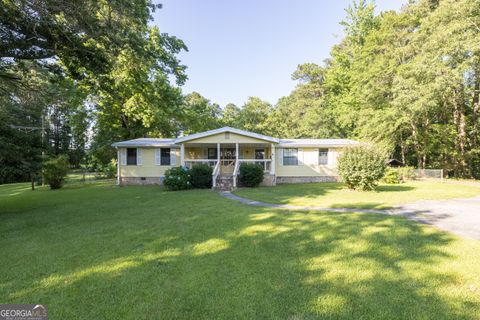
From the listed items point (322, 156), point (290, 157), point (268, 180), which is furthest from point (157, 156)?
point (322, 156)

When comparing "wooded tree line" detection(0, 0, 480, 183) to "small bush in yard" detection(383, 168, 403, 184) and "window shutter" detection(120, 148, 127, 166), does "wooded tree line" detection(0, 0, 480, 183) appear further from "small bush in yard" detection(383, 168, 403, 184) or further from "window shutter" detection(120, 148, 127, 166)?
"small bush in yard" detection(383, 168, 403, 184)

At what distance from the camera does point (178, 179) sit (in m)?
13.3

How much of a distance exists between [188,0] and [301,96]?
24743 mm

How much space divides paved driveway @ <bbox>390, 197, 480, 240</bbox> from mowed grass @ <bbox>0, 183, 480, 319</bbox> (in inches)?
29.0

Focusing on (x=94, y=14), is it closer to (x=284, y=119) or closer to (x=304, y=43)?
(x=304, y=43)

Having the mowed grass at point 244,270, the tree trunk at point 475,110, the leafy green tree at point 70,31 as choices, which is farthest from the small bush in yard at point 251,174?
the tree trunk at point 475,110

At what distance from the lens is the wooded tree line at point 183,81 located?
7684 mm

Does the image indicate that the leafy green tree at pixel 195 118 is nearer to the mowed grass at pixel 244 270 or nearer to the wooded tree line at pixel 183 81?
the wooded tree line at pixel 183 81

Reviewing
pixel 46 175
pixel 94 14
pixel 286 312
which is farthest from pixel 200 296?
pixel 46 175

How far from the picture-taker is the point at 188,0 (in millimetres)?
12359

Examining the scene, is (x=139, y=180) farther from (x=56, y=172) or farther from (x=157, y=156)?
(x=56, y=172)

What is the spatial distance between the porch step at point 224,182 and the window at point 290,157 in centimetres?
517

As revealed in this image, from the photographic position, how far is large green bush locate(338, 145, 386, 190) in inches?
456

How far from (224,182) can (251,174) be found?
175 centimetres
